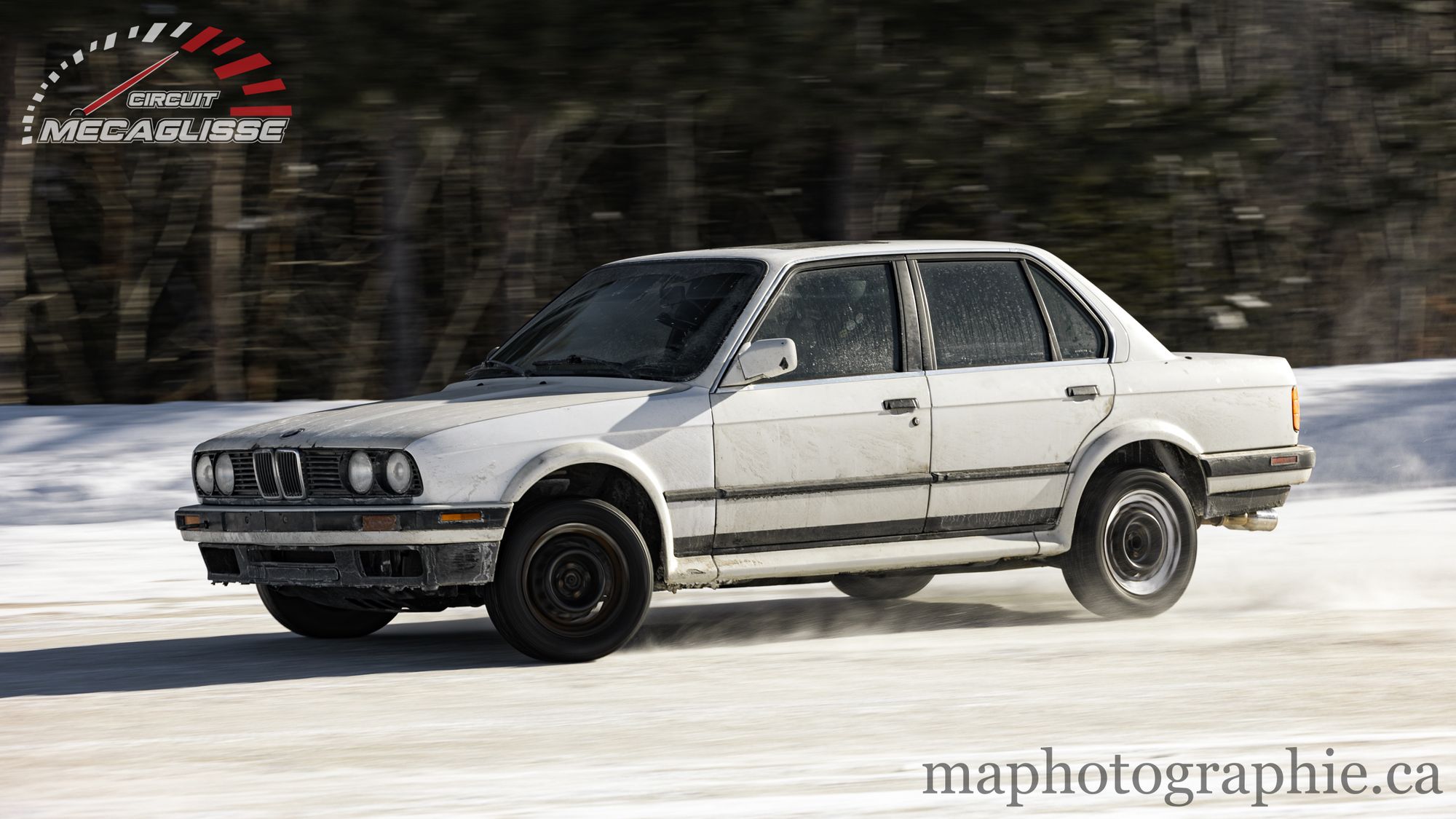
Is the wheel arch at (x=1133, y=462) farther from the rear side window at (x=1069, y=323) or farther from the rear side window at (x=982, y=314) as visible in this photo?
the rear side window at (x=982, y=314)

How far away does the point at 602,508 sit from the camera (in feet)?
24.2

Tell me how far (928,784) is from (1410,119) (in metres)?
15.1

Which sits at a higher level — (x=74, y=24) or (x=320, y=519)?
(x=74, y=24)

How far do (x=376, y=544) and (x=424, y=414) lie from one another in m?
0.62

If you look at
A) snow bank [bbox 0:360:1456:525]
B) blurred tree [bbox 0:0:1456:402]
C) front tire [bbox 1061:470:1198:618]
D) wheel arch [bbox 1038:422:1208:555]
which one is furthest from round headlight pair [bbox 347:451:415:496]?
blurred tree [bbox 0:0:1456:402]

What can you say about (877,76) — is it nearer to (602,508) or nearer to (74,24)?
(74,24)

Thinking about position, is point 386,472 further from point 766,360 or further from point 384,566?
point 766,360

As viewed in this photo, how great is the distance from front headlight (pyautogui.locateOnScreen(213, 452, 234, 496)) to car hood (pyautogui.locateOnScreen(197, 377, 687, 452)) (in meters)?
0.05

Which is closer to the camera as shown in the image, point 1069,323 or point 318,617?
point 318,617

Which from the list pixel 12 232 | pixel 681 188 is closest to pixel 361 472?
pixel 12 232

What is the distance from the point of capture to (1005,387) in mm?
8383

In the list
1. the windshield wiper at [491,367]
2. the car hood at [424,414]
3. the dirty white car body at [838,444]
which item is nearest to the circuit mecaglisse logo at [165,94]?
the windshield wiper at [491,367]

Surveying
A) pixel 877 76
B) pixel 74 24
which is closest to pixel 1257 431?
pixel 877 76

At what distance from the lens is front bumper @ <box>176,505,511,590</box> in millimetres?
7117
